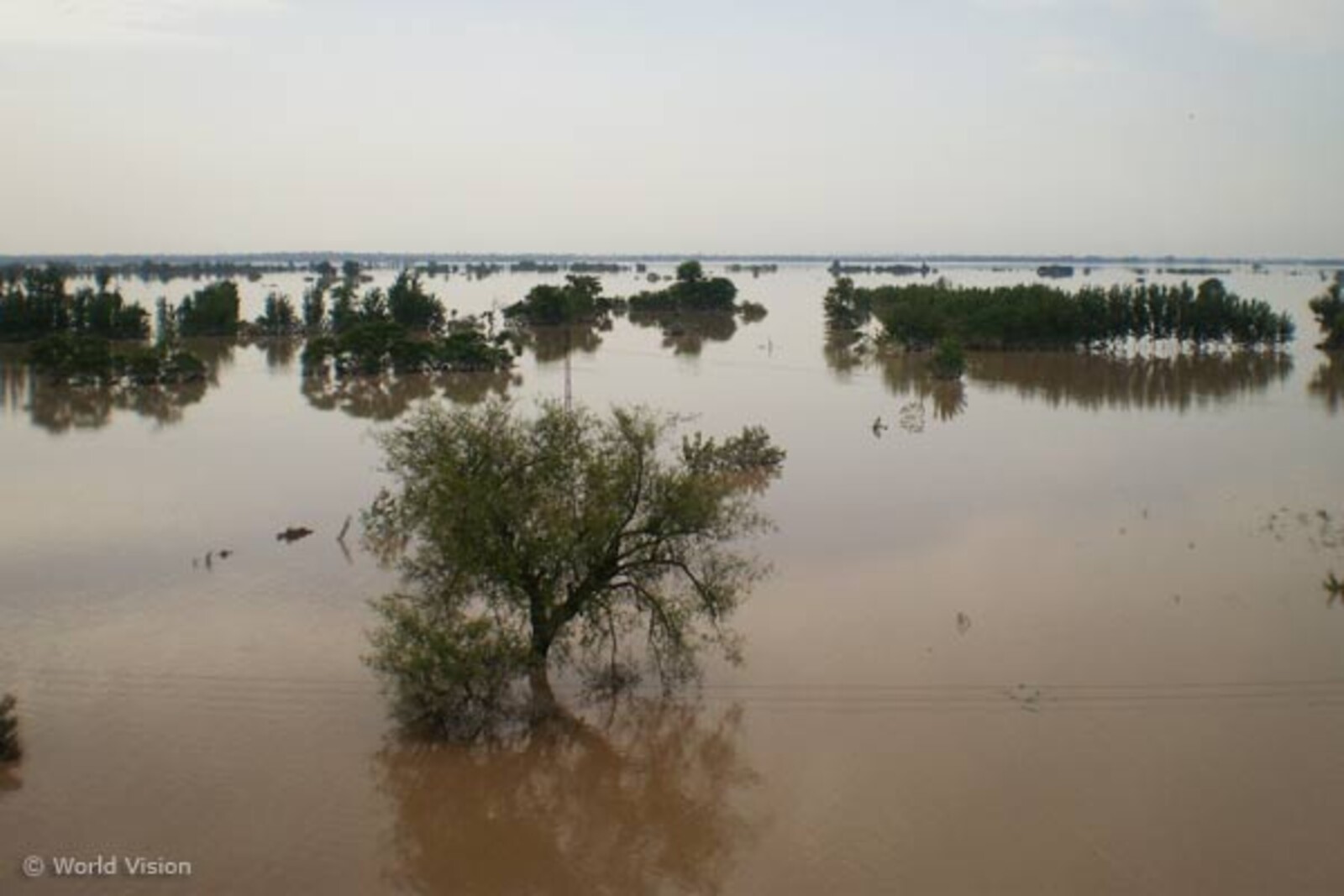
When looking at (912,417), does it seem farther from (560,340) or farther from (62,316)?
(62,316)

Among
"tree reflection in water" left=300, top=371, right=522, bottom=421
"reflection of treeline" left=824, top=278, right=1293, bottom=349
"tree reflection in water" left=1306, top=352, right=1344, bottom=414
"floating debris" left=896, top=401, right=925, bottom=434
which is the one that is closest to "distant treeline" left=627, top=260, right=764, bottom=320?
"reflection of treeline" left=824, top=278, right=1293, bottom=349

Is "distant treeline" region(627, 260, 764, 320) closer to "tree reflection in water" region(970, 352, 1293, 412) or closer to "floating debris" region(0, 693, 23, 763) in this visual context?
"tree reflection in water" region(970, 352, 1293, 412)

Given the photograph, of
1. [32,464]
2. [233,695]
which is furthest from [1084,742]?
[32,464]

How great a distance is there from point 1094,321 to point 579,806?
63.3 meters

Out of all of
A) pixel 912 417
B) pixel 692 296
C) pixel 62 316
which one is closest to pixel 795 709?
pixel 912 417

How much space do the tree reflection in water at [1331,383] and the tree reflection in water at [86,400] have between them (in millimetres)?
50479

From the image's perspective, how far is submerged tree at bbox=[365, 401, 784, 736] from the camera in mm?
15977

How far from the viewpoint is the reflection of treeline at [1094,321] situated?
229 ft

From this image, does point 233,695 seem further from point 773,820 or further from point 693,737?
point 773,820

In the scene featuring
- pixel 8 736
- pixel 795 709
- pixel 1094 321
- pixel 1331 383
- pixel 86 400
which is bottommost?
pixel 795 709

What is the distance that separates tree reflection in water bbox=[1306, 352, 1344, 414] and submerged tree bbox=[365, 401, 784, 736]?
4135 cm

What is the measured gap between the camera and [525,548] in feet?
52.8

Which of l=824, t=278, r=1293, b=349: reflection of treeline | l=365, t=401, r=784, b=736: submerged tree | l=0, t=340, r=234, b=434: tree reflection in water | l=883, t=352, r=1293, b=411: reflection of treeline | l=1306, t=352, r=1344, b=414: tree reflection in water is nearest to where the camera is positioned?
l=365, t=401, r=784, b=736: submerged tree

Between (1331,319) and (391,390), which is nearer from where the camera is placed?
(391,390)
